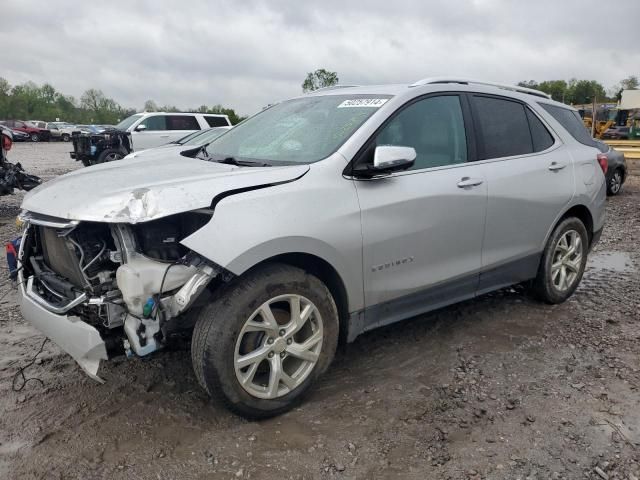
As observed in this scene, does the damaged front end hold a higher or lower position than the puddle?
higher

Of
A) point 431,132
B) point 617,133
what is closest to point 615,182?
point 431,132

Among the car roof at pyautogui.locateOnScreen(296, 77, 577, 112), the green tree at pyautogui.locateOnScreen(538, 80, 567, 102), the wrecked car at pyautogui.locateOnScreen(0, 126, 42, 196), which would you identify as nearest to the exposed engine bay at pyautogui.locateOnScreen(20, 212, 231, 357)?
the car roof at pyautogui.locateOnScreen(296, 77, 577, 112)

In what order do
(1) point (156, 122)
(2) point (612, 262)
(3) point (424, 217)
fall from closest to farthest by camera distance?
(3) point (424, 217)
(2) point (612, 262)
(1) point (156, 122)

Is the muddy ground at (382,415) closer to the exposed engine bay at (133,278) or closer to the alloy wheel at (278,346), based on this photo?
the alloy wheel at (278,346)

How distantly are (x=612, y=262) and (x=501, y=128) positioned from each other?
10.3 ft

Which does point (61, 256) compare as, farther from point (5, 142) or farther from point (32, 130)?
point (32, 130)

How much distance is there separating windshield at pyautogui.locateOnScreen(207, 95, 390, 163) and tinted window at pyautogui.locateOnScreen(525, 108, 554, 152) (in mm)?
1553

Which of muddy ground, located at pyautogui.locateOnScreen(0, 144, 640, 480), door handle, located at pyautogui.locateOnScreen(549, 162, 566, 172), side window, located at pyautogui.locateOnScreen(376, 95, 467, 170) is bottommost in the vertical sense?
muddy ground, located at pyautogui.locateOnScreen(0, 144, 640, 480)

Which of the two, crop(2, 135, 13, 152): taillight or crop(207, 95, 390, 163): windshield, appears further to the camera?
crop(2, 135, 13, 152): taillight

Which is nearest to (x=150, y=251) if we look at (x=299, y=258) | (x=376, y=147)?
(x=299, y=258)

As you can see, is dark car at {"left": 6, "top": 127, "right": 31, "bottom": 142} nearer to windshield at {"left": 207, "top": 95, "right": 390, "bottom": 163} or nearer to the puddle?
windshield at {"left": 207, "top": 95, "right": 390, "bottom": 163}

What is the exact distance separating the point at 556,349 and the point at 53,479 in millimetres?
3257

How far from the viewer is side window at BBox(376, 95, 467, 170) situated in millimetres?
3354

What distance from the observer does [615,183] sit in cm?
1138
